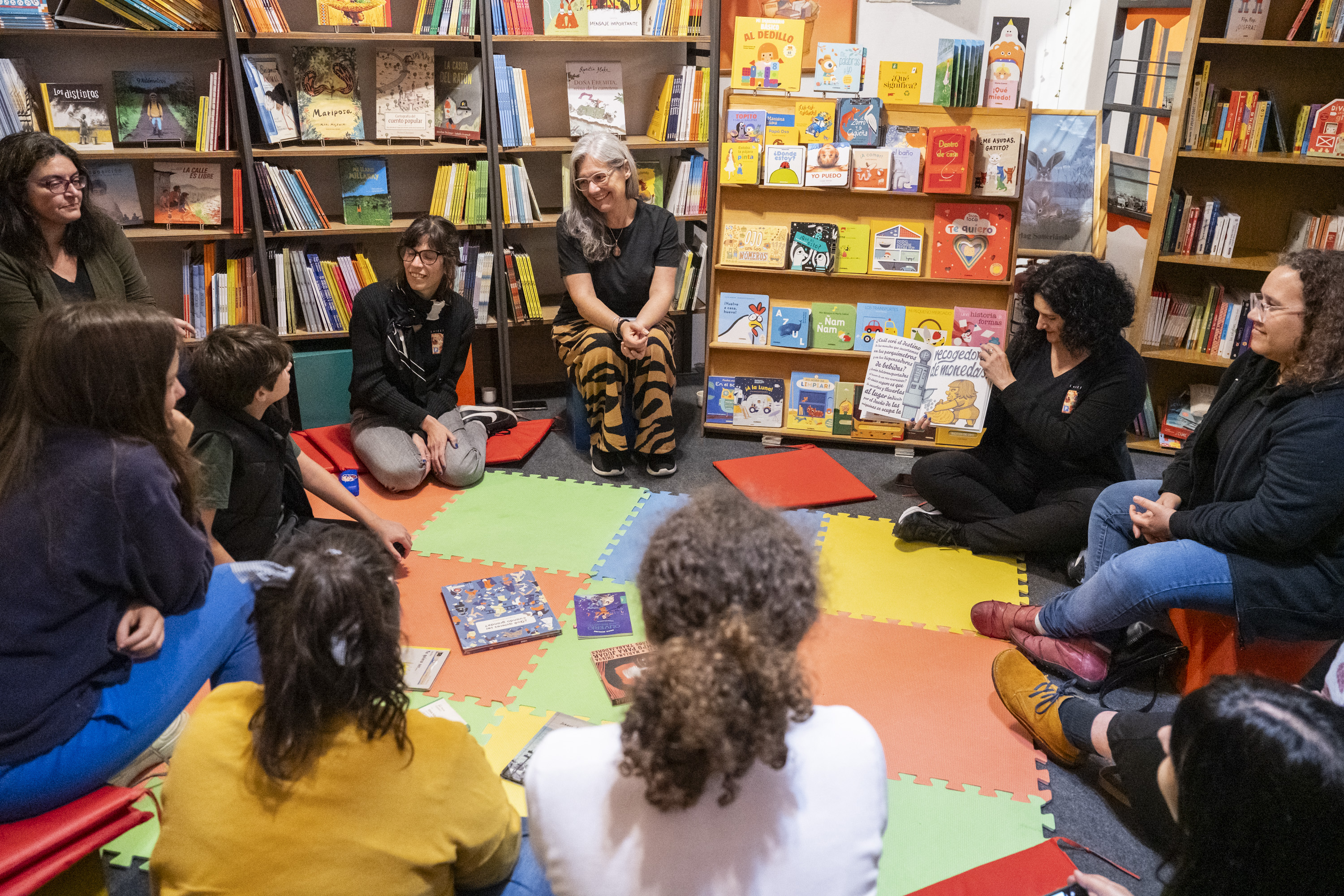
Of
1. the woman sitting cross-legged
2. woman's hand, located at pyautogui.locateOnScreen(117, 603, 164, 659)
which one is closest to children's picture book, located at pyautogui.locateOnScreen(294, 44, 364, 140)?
woman's hand, located at pyautogui.locateOnScreen(117, 603, 164, 659)

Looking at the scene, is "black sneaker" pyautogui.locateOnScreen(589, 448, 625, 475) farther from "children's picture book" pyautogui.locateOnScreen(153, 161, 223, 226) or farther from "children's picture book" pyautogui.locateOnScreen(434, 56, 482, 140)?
"children's picture book" pyautogui.locateOnScreen(153, 161, 223, 226)

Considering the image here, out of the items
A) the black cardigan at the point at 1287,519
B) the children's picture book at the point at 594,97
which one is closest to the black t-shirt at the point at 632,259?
the children's picture book at the point at 594,97

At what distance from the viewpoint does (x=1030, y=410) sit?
3.11m

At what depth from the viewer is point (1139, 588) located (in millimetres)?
2420

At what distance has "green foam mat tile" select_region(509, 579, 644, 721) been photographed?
2.49 metres

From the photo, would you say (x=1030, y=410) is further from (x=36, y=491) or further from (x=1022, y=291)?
(x=36, y=491)

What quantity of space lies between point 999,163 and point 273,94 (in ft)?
9.51

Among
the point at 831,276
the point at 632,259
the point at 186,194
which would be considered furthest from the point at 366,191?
the point at 831,276

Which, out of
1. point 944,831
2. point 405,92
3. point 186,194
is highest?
point 405,92

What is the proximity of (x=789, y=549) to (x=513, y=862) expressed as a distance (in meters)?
0.86

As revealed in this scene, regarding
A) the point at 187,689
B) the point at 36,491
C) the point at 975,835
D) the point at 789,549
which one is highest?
the point at 789,549

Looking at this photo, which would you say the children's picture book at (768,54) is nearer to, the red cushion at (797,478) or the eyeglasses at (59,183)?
the red cushion at (797,478)

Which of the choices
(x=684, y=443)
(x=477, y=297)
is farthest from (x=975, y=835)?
(x=477, y=297)

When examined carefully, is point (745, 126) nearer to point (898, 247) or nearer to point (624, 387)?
point (898, 247)
